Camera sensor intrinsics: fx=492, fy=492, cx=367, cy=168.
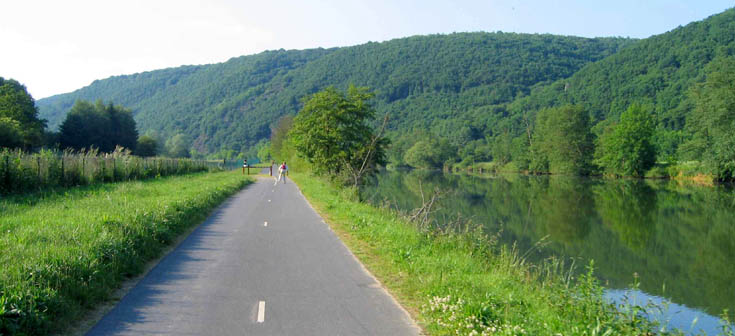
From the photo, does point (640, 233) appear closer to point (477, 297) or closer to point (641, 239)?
point (641, 239)

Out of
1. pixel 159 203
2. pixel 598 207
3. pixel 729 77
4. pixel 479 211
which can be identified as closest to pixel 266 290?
pixel 159 203

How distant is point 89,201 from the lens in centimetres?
1345

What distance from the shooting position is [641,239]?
63.7 feet

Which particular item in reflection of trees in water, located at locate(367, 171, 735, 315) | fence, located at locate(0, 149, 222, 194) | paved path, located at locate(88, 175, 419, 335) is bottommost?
reflection of trees in water, located at locate(367, 171, 735, 315)

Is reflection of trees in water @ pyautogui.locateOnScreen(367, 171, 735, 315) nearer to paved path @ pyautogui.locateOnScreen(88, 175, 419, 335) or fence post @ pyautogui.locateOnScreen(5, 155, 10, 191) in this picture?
paved path @ pyautogui.locateOnScreen(88, 175, 419, 335)

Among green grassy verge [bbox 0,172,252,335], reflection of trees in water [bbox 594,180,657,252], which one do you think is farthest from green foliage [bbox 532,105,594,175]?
green grassy verge [bbox 0,172,252,335]

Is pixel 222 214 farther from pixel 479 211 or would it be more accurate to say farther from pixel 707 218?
pixel 707 218

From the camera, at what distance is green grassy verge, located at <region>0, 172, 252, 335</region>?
17.4 feet

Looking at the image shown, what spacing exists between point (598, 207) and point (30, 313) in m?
30.5

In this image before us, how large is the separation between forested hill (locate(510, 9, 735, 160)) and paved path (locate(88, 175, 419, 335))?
3208 inches

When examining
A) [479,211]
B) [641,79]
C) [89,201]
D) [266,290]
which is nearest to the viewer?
[266,290]

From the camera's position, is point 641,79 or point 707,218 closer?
point 707,218

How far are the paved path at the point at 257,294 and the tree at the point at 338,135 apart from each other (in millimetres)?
22367

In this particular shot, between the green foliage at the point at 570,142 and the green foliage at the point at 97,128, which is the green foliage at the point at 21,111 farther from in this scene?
the green foliage at the point at 570,142
